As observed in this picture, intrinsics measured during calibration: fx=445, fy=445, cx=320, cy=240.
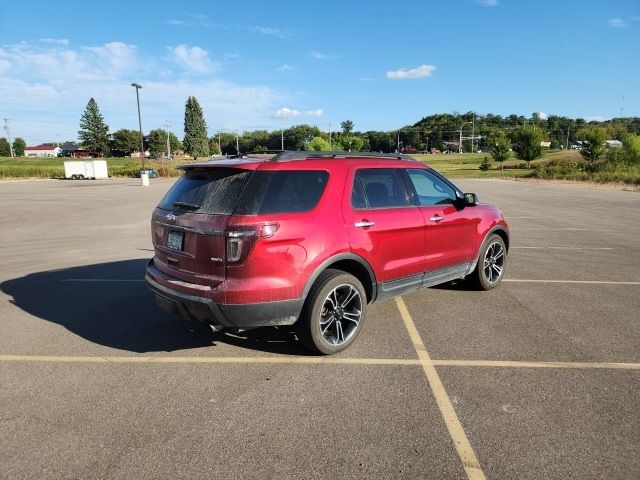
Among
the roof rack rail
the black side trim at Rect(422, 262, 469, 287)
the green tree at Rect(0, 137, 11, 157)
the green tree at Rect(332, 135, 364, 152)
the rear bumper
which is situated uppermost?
the green tree at Rect(0, 137, 11, 157)

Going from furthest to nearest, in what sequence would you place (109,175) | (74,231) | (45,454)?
(109,175), (74,231), (45,454)

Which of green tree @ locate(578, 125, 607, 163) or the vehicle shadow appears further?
green tree @ locate(578, 125, 607, 163)

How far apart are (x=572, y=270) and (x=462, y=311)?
3266 mm

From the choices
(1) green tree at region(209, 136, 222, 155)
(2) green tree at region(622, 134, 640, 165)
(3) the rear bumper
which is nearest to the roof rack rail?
(3) the rear bumper

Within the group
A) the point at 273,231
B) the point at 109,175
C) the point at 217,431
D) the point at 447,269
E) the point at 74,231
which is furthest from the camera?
the point at 109,175

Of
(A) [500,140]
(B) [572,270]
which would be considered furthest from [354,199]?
(A) [500,140]

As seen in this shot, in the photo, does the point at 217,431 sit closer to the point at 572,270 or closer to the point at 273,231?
the point at 273,231

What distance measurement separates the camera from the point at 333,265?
13.1 ft

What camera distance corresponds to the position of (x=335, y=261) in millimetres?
3830

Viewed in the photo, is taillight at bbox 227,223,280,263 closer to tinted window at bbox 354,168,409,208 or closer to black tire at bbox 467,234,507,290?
tinted window at bbox 354,168,409,208

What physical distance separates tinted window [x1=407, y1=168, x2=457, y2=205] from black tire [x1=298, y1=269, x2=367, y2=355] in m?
1.42

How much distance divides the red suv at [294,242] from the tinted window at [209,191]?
11 mm

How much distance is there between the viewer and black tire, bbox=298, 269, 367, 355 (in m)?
3.76

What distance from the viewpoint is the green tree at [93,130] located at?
4469 inches
